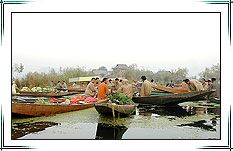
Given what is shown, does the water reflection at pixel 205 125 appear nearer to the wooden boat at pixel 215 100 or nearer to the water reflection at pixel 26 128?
the wooden boat at pixel 215 100

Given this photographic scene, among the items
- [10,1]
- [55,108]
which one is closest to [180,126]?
[55,108]

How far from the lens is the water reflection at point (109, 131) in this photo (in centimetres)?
402

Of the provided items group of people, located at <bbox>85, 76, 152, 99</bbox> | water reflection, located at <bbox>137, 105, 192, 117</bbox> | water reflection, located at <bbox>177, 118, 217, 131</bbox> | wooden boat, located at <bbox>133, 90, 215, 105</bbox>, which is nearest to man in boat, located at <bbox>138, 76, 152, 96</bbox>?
group of people, located at <bbox>85, 76, 152, 99</bbox>

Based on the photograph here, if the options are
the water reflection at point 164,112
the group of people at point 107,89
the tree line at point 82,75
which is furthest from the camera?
the tree line at point 82,75

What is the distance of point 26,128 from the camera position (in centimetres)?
434

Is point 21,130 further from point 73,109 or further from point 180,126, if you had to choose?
point 180,126

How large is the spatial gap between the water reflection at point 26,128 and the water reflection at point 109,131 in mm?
1205

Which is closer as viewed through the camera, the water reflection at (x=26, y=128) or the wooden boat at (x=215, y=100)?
the water reflection at (x=26, y=128)

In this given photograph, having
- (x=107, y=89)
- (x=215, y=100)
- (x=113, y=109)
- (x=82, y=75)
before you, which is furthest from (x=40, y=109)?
(x=82, y=75)

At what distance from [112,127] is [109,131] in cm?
28

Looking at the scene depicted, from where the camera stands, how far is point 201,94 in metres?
7.04

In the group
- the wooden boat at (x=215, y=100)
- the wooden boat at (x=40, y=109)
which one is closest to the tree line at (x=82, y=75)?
the wooden boat at (x=215, y=100)

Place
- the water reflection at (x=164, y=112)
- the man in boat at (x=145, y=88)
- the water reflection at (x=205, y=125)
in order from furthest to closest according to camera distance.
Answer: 1. the man in boat at (x=145, y=88)
2. the water reflection at (x=164, y=112)
3. the water reflection at (x=205, y=125)

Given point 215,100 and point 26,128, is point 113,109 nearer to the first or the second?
point 26,128
